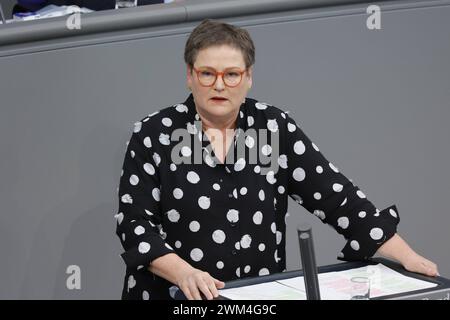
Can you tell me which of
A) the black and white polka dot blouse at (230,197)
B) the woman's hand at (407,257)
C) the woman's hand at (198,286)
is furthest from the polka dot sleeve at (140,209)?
the woman's hand at (407,257)

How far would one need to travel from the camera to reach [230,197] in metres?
2.26

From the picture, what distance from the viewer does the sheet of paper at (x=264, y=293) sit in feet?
6.39

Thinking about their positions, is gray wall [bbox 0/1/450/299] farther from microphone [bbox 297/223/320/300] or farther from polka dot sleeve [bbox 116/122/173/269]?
microphone [bbox 297/223/320/300]

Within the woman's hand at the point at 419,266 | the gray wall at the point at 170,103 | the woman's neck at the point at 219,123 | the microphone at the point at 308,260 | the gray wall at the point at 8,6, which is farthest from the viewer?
the gray wall at the point at 8,6

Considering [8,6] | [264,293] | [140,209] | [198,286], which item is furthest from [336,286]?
[8,6]

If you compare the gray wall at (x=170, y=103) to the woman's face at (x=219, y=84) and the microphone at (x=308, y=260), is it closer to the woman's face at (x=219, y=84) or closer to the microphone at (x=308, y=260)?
the woman's face at (x=219, y=84)

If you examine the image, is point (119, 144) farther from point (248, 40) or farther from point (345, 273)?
point (345, 273)

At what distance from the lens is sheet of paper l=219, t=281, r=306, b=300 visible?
1.95m

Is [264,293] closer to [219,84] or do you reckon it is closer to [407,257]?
[407,257]

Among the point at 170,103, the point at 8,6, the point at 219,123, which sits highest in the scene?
the point at 8,6

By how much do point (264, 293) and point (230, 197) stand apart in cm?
34

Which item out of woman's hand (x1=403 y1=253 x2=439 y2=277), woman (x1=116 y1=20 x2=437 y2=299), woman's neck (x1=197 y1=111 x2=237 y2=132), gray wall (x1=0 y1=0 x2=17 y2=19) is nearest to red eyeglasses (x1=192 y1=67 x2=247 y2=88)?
woman (x1=116 y1=20 x2=437 y2=299)
